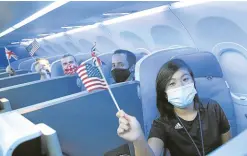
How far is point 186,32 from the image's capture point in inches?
146

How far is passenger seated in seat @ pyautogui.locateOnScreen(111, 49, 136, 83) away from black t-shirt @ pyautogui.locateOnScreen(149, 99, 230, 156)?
46.0 inches

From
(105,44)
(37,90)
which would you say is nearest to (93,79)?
(37,90)

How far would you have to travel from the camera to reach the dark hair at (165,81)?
5.51 ft

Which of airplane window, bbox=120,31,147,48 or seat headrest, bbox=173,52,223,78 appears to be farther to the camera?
airplane window, bbox=120,31,147,48

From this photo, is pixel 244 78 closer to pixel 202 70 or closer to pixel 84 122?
pixel 202 70

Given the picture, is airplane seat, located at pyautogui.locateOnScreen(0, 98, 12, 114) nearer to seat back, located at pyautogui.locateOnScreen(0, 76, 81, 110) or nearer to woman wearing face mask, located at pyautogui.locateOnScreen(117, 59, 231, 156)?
seat back, located at pyautogui.locateOnScreen(0, 76, 81, 110)

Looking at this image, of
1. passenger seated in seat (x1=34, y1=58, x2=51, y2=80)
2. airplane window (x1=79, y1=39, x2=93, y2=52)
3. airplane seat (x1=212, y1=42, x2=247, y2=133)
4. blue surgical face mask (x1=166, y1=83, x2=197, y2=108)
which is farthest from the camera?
airplane window (x1=79, y1=39, x2=93, y2=52)

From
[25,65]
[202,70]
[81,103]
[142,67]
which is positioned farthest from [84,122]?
[25,65]

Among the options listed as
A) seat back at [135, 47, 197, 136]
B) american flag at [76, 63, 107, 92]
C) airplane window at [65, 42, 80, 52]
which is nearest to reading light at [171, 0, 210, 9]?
seat back at [135, 47, 197, 136]

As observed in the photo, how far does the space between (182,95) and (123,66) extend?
1.40m

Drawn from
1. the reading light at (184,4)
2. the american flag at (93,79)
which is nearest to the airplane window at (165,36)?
the reading light at (184,4)

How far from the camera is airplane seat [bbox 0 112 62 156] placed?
100 cm

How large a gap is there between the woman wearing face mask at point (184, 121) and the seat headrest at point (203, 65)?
0.44 metres

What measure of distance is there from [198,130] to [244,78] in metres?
1.94
